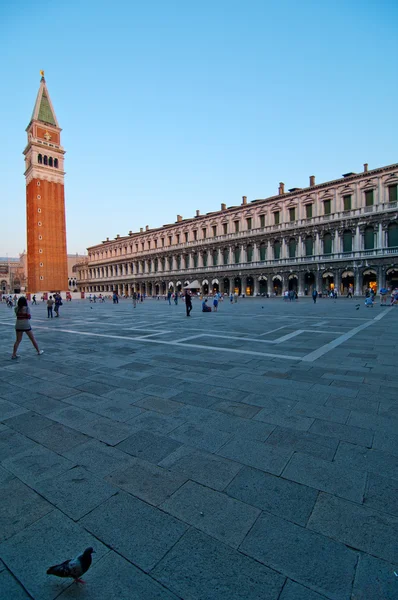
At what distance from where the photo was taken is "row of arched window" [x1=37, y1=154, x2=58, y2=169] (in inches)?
2510

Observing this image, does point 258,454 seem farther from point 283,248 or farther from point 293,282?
point 283,248

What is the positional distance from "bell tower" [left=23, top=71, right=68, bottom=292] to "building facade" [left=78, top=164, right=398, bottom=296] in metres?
18.5

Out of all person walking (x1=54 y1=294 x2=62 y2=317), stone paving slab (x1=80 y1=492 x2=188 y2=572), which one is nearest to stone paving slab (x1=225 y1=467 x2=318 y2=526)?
stone paving slab (x1=80 y1=492 x2=188 y2=572)

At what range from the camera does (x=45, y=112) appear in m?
68.2

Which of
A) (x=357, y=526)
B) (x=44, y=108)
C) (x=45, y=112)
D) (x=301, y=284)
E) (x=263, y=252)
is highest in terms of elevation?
(x=44, y=108)

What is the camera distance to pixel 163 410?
3951mm

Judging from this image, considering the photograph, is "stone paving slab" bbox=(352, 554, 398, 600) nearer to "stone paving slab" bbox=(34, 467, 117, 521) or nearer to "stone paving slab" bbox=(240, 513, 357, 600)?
"stone paving slab" bbox=(240, 513, 357, 600)

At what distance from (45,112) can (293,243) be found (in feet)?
201

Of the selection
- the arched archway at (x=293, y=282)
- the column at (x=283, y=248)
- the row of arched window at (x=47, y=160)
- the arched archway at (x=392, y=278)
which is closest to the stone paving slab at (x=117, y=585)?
the arched archway at (x=392, y=278)

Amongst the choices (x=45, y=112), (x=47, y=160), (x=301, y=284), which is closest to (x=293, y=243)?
(x=301, y=284)

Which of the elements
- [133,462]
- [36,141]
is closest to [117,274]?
[36,141]

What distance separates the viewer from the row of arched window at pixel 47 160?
209 feet

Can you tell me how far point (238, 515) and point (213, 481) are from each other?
0.41 m

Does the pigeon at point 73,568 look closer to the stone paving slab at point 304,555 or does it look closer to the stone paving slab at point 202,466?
the stone paving slab at point 304,555
